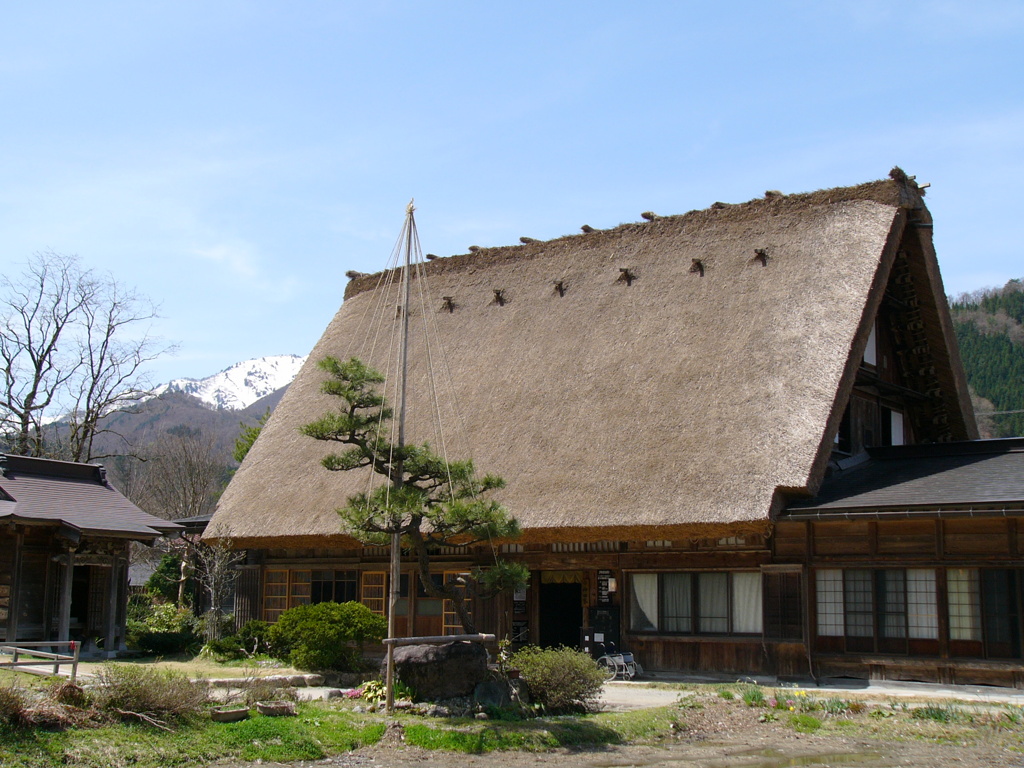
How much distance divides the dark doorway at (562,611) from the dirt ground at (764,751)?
9173 mm

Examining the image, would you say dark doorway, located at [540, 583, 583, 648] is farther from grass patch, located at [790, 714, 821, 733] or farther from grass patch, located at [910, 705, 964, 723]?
grass patch, located at [910, 705, 964, 723]

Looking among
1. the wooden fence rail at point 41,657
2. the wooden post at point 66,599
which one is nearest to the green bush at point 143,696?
the wooden fence rail at point 41,657

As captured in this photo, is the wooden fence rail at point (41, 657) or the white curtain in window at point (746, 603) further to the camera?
the white curtain in window at point (746, 603)

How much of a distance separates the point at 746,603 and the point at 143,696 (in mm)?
11018

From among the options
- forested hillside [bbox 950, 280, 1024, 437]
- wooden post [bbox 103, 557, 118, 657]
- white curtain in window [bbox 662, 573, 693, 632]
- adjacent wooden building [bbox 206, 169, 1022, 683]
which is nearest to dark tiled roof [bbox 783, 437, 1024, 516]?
adjacent wooden building [bbox 206, 169, 1022, 683]

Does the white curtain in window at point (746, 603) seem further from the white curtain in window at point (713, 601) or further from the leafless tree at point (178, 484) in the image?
the leafless tree at point (178, 484)

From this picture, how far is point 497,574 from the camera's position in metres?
14.8

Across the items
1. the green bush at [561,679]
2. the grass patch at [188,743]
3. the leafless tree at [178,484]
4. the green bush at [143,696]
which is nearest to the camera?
the grass patch at [188,743]

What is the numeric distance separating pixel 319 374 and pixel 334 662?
1315 centimetres

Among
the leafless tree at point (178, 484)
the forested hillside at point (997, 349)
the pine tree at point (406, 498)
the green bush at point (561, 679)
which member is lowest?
the green bush at point (561, 679)

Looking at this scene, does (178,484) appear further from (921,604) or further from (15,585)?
(921,604)

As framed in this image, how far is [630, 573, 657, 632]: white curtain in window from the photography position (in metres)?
19.9

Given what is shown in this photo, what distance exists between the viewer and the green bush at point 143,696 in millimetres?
12102

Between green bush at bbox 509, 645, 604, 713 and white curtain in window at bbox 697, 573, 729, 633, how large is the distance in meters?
5.34
